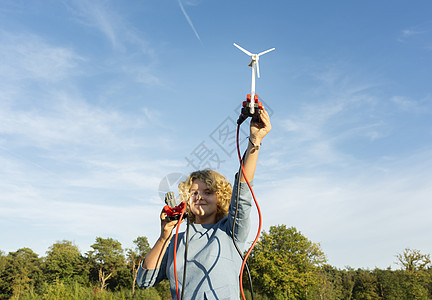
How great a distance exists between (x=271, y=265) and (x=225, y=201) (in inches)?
1125

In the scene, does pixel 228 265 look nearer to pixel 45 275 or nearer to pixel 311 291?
pixel 311 291

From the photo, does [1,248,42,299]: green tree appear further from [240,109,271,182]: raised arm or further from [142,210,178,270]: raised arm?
[240,109,271,182]: raised arm

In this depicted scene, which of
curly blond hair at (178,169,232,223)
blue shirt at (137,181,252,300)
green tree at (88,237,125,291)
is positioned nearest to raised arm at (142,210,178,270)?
blue shirt at (137,181,252,300)

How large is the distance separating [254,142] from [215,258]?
87 centimetres

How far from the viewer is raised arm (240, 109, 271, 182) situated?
2.38 metres

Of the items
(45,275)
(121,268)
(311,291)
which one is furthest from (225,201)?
(45,275)

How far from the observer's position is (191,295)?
2.36 meters

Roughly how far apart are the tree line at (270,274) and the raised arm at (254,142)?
22984mm

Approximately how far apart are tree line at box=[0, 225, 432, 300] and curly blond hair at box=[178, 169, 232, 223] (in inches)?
882

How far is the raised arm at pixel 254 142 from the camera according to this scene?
2381 millimetres

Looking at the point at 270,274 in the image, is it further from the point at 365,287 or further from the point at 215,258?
the point at 215,258

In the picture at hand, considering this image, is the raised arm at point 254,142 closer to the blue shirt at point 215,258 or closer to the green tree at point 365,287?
the blue shirt at point 215,258

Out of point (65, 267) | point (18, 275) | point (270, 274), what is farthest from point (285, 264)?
point (18, 275)

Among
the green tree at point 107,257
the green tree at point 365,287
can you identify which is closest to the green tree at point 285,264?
the green tree at point 365,287
